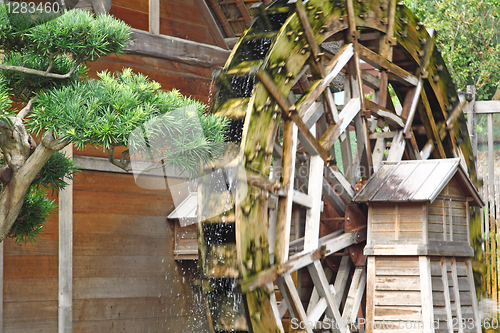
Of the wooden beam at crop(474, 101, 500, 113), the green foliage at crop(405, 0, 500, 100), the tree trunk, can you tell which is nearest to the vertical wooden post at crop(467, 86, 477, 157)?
the wooden beam at crop(474, 101, 500, 113)

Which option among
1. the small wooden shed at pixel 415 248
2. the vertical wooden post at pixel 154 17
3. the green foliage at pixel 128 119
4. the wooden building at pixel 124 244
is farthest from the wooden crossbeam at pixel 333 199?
the vertical wooden post at pixel 154 17

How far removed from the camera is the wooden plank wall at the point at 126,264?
5.08m

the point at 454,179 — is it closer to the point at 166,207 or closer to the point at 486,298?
the point at 486,298

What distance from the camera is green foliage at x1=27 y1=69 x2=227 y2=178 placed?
8.54 ft

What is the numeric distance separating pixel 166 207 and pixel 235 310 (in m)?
2.47

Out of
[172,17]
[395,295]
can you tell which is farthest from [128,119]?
[172,17]

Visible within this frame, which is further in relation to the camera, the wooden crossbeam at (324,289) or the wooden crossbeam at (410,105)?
the wooden crossbeam at (410,105)

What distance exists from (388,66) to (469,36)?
6.12m

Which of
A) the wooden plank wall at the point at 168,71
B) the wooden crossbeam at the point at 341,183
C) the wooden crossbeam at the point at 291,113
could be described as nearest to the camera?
the wooden crossbeam at the point at 291,113

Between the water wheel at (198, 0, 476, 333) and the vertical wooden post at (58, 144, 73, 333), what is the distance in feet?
5.31

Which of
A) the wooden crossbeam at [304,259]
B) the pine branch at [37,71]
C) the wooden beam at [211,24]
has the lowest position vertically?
the wooden crossbeam at [304,259]

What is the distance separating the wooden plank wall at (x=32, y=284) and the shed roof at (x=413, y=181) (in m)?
2.59

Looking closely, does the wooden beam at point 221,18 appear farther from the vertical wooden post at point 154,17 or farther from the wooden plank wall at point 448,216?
the wooden plank wall at point 448,216

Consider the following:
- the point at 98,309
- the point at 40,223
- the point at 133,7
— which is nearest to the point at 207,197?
the point at 40,223
